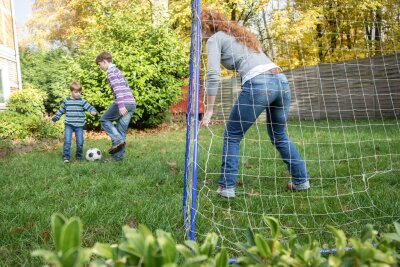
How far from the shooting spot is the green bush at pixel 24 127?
8.77 meters

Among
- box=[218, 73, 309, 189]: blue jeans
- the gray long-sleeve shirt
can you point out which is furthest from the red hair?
box=[218, 73, 309, 189]: blue jeans

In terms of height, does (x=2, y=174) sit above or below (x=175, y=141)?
above

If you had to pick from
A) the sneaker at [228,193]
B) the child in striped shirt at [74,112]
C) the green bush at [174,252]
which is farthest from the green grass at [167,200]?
the green bush at [174,252]

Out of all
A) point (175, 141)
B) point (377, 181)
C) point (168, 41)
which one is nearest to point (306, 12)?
point (168, 41)

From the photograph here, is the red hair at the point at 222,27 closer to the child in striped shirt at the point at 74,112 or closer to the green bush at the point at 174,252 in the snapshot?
the green bush at the point at 174,252

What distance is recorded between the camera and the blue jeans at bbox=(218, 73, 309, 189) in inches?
127

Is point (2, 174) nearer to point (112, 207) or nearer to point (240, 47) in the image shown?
point (112, 207)

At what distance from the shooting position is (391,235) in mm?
985

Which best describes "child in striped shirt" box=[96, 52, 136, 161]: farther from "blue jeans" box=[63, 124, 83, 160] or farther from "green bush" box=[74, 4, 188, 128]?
"green bush" box=[74, 4, 188, 128]

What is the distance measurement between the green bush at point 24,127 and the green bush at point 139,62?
122cm

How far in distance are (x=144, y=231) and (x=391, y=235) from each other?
0.63m

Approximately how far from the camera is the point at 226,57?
126 inches

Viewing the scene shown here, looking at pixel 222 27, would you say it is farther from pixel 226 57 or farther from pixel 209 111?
pixel 209 111

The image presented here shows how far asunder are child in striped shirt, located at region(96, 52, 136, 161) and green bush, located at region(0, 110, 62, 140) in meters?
4.20
